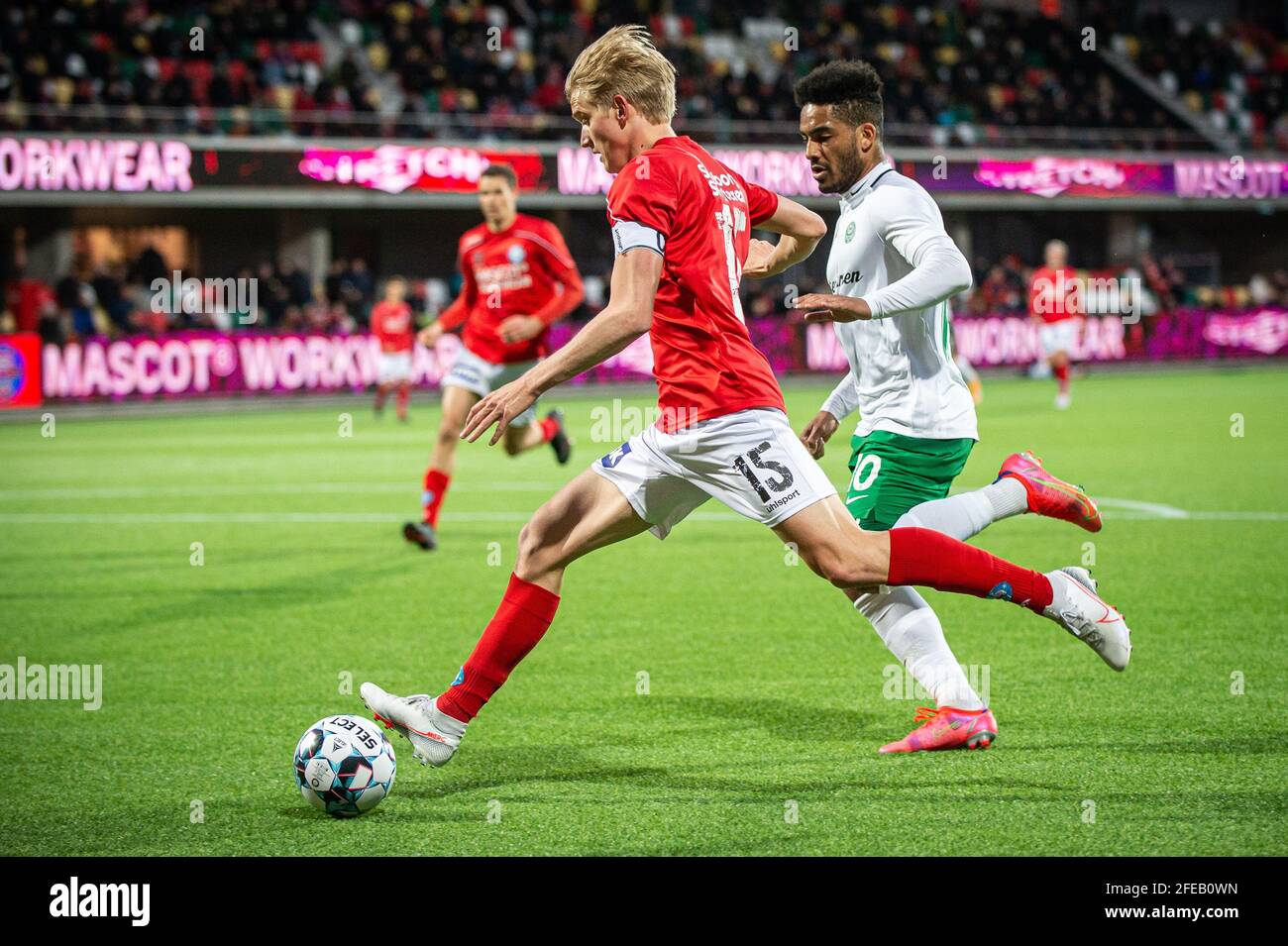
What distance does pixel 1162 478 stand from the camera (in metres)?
14.2

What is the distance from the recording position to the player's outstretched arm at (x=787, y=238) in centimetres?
517

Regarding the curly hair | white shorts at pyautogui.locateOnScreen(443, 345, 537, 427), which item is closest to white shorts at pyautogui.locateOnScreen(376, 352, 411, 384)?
white shorts at pyautogui.locateOnScreen(443, 345, 537, 427)

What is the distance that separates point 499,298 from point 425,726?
6.89 metres

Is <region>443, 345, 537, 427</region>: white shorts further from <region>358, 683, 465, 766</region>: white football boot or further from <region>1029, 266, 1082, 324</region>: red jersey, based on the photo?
<region>1029, 266, 1082, 324</region>: red jersey

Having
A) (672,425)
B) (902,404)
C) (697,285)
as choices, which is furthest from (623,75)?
(902,404)

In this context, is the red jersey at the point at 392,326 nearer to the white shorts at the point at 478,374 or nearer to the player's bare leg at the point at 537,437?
the player's bare leg at the point at 537,437

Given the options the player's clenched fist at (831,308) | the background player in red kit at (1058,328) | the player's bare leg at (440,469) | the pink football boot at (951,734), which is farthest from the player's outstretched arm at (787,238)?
the background player in red kit at (1058,328)

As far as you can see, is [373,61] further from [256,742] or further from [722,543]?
[256,742]

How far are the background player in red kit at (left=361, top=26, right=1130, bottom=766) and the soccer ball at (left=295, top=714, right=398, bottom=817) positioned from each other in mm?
260

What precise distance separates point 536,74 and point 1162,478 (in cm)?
2256

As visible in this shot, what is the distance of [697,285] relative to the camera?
4.62 meters

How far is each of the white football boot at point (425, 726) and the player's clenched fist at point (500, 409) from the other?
1.11 m

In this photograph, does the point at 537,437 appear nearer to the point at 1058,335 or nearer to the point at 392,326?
the point at 392,326
